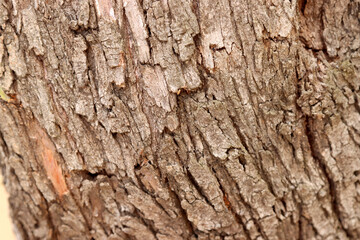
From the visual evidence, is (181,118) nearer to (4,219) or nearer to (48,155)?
(48,155)

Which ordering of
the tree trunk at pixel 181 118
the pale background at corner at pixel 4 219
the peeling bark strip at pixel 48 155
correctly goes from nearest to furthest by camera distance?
1. the tree trunk at pixel 181 118
2. the peeling bark strip at pixel 48 155
3. the pale background at corner at pixel 4 219

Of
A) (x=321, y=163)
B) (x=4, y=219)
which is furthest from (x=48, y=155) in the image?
(x=321, y=163)

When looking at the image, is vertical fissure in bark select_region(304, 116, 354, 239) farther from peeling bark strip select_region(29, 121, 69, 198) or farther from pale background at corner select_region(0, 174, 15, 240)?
pale background at corner select_region(0, 174, 15, 240)

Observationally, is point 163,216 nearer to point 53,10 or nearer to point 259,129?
point 259,129

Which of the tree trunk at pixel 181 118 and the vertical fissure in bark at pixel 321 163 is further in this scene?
the vertical fissure in bark at pixel 321 163

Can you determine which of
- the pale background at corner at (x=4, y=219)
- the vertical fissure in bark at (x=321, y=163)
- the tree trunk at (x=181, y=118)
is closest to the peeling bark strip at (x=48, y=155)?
the tree trunk at (x=181, y=118)

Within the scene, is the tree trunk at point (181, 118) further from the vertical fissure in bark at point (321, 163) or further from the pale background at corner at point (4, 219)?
the pale background at corner at point (4, 219)

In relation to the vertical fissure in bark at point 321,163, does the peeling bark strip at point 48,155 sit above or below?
above
